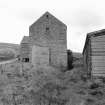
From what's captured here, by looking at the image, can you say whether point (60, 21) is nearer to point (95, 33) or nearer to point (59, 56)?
point (59, 56)

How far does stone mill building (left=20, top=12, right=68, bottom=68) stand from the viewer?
2533cm

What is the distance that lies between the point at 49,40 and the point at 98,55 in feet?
38.6

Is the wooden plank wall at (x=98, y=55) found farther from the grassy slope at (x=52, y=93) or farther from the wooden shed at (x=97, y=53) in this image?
the grassy slope at (x=52, y=93)

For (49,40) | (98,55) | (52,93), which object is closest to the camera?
(52,93)

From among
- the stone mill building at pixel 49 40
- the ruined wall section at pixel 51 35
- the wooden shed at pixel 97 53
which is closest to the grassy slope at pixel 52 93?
the wooden shed at pixel 97 53

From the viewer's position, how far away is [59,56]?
83.5 feet

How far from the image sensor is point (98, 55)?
1468 cm

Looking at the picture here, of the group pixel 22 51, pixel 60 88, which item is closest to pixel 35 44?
pixel 22 51

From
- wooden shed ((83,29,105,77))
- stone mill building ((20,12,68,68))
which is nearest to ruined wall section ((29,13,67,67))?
stone mill building ((20,12,68,68))

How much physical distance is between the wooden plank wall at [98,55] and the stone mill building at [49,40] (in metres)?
10.9

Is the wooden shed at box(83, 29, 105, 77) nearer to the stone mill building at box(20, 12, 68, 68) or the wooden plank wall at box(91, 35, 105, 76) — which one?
the wooden plank wall at box(91, 35, 105, 76)

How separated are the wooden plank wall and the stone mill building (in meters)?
10.9

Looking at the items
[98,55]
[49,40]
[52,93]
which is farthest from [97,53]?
[49,40]

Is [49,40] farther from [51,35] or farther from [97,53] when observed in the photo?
[97,53]
